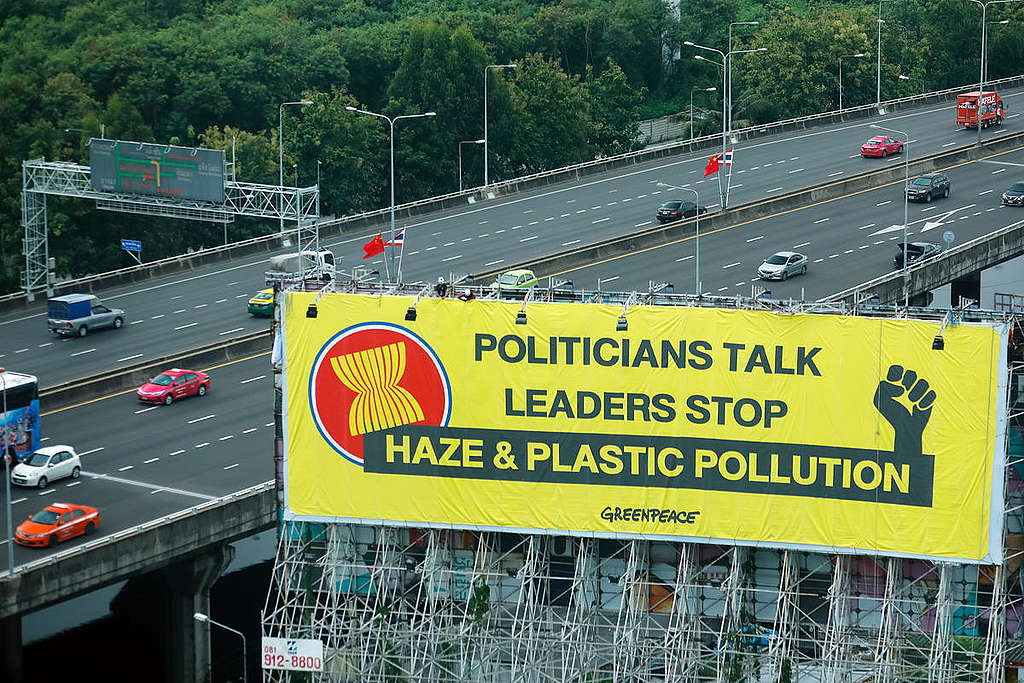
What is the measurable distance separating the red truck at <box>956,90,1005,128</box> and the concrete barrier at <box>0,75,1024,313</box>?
459 inches

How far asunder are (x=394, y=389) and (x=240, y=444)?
2422cm

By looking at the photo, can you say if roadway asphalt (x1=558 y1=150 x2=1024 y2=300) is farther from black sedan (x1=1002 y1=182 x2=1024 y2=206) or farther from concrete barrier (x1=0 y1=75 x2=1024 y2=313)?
concrete barrier (x1=0 y1=75 x2=1024 y2=313)

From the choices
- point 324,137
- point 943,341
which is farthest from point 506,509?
point 324,137

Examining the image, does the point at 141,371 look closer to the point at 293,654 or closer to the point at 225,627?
the point at 225,627

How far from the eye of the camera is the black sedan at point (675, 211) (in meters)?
117

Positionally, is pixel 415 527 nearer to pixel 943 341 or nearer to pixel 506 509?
pixel 506 509

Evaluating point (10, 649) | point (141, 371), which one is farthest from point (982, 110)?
point (10, 649)

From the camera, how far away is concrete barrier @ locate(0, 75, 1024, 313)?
4437 inches

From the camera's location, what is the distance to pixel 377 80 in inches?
6905

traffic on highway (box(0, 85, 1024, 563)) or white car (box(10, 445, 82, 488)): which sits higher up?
traffic on highway (box(0, 85, 1024, 563))

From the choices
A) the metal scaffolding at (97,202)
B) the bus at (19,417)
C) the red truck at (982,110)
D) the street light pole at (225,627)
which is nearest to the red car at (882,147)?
the red truck at (982,110)

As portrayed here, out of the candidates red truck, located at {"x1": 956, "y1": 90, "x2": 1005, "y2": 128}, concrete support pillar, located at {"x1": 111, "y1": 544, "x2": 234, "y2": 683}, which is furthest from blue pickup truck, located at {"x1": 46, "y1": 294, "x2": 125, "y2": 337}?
red truck, located at {"x1": 956, "y1": 90, "x2": 1005, "y2": 128}

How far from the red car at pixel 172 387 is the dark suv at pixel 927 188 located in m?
50.7

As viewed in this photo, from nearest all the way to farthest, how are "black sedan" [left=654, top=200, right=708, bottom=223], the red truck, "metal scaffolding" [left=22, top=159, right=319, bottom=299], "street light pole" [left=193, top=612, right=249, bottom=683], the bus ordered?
"street light pole" [left=193, top=612, right=249, bottom=683] → the bus → "metal scaffolding" [left=22, top=159, right=319, bottom=299] → "black sedan" [left=654, top=200, right=708, bottom=223] → the red truck
